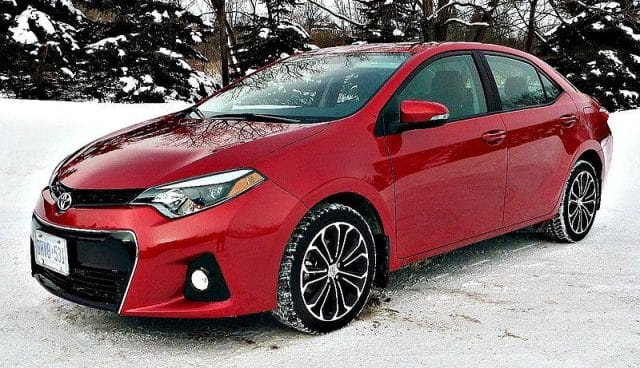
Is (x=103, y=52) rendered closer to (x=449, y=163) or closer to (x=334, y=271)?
(x=449, y=163)

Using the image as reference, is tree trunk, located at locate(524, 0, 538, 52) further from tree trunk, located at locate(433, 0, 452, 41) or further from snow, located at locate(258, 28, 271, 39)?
snow, located at locate(258, 28, 271, 39)

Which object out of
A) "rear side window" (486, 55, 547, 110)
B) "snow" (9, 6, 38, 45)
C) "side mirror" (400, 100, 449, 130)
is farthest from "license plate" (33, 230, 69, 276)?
"snow" (9, 6, 38, 45)

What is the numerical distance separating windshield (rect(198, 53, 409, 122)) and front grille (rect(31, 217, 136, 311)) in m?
1.25

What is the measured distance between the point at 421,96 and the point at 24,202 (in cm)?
438

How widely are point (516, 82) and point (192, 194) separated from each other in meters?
2.77

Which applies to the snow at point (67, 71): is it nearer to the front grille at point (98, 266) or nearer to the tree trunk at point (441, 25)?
the tree trunk at point (441, 25)

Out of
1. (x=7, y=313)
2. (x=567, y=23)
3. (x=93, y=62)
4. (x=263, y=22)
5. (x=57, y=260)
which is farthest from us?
(x=567, y=23)

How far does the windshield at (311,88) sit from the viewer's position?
409 cm

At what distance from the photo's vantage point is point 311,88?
4.40 meters

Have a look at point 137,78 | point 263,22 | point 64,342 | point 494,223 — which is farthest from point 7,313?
point 263,22

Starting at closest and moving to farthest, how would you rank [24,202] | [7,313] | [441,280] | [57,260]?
[57,260], [7,313], [441,280], [24,202]

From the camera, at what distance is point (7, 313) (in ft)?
13.2

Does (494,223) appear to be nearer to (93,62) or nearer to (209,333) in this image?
(209,333)

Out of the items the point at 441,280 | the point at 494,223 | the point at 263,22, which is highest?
the point at 263,22
